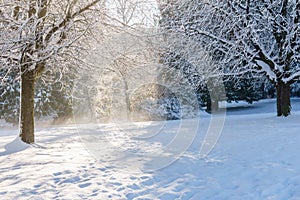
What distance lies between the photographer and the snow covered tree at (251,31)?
959 cm

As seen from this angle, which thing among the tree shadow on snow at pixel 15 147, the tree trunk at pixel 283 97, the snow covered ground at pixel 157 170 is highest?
the tree trunk at pixel 283 97

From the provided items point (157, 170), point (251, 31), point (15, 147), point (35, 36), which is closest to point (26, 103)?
point (15, 147)

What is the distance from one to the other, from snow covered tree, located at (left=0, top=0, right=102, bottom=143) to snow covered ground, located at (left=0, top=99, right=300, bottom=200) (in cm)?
143

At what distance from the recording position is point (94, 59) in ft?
26.8

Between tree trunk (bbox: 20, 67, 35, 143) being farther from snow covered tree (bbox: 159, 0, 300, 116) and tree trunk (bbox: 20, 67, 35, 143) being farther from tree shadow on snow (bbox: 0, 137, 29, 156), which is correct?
snow covered tree (bbox: 159, 0, 300, 116)

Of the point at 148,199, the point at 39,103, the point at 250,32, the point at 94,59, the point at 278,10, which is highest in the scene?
the point at 278,10

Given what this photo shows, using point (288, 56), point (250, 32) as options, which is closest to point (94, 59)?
point (250, 32)

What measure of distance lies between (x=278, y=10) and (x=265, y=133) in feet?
16.2

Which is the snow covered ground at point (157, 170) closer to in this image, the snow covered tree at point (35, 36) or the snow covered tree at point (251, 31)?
the snow covered tree at point (35, 36)

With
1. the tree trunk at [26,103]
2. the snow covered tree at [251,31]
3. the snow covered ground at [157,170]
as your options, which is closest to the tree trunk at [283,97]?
the snow covered tree at [251,31]

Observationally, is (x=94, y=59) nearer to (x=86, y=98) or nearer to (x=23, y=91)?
(x=23, y=91)

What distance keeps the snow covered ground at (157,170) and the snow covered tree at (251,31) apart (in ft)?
10.8

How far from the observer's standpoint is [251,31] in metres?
9.40

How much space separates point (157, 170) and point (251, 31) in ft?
20.8
